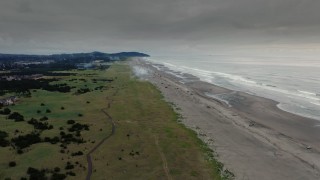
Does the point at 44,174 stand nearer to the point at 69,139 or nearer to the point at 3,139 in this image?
the point at 69,139

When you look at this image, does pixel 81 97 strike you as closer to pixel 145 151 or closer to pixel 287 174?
pixel 145 151

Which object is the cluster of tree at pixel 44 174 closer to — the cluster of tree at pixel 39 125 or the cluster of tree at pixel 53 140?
the cluster of tree at pixel 53 140

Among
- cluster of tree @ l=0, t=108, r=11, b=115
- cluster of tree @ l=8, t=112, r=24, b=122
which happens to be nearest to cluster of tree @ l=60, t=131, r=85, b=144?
cluster of tree @ l=8, t=112, r=24, b=122

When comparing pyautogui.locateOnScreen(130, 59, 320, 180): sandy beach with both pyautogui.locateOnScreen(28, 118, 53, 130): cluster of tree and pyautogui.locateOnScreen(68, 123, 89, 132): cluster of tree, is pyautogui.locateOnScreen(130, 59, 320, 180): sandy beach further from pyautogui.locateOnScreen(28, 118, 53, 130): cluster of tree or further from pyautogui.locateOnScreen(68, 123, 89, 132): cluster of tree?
pyautogui.locateOnScreen(28, 118, 53, 130): cluster of tree

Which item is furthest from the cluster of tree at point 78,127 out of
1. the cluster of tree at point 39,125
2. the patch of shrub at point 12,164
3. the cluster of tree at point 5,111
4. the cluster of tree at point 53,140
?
the cluster of tree at point 5,111

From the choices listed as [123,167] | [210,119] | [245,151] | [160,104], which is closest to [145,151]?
[123,167]

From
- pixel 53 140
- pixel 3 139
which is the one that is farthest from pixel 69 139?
pixel 3 139

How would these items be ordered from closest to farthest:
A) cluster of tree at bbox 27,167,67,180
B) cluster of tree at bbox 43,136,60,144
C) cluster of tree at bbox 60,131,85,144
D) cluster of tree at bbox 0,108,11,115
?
cluster of tree at bbox 27,167,67,180 < cluster of tree at bbox 43,136,60,144 < cluster of tree at bbox 60,131,85,144 < cluster of tree at bbox 0,108,11,115
